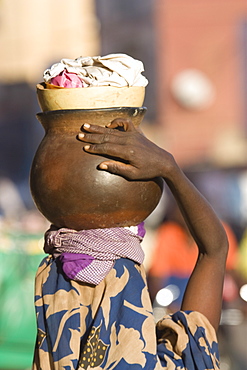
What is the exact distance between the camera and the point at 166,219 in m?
6.90

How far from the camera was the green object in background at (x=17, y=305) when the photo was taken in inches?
199

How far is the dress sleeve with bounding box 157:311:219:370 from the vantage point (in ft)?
7.09

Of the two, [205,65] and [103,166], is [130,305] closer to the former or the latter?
[103,166]

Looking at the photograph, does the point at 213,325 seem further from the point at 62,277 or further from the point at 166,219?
the point at 166,219

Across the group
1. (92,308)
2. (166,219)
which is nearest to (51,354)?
(92,308)

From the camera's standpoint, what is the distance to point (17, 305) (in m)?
5.52

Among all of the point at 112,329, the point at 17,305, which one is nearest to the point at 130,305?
the point at 112,329

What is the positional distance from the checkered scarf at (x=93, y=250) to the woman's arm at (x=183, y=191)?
19cm

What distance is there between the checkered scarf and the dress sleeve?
0.23 metres

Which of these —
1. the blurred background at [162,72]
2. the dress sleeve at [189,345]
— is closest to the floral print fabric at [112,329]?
the dress sleeve at [189,345]

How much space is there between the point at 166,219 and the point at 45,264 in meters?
4.63

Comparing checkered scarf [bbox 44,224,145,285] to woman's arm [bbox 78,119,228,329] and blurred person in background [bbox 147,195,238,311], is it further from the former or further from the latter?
blurred person in background [bbox 147,195,238,311]

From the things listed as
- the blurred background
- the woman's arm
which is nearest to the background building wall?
the blurred background

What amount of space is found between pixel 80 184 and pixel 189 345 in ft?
1.92
